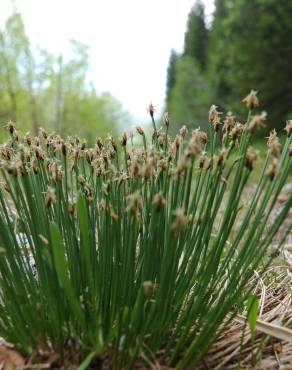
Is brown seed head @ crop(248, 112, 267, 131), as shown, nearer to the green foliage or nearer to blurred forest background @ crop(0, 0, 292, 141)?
the green foliage

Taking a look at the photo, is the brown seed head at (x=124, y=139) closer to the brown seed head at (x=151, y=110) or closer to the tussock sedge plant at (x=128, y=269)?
the tussock sedge plant at (x=128, y=269)

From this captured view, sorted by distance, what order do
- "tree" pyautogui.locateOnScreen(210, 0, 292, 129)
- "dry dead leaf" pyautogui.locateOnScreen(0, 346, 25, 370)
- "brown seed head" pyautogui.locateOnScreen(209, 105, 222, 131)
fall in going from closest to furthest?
"dry dead leaf" pyautogui.locateOnScreen(0, 346, 25, 370)
"brown seed head" pyautogui.locateOnScreen(209, 105, 222, 131)
"tree" pyautogui.locateOnScreen(210, 0, 292, 129)

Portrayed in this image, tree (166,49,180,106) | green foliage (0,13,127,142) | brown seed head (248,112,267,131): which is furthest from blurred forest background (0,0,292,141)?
tree (166,49,180,106)

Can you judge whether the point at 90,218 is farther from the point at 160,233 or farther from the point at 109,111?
the point at 109,111

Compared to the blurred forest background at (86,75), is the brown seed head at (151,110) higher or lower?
lower

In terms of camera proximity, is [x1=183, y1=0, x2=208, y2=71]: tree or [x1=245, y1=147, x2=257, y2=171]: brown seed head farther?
[x1=183, y1=0, x2=208, y2=71]: tree

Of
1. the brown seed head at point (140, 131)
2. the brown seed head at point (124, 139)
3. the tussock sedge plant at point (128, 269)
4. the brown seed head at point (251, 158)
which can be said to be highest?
the brown seed head at point (140, 131)

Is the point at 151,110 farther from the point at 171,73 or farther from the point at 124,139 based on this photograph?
the point at 171,73

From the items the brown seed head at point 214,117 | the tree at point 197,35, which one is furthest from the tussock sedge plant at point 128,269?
the tree at point 197,35
